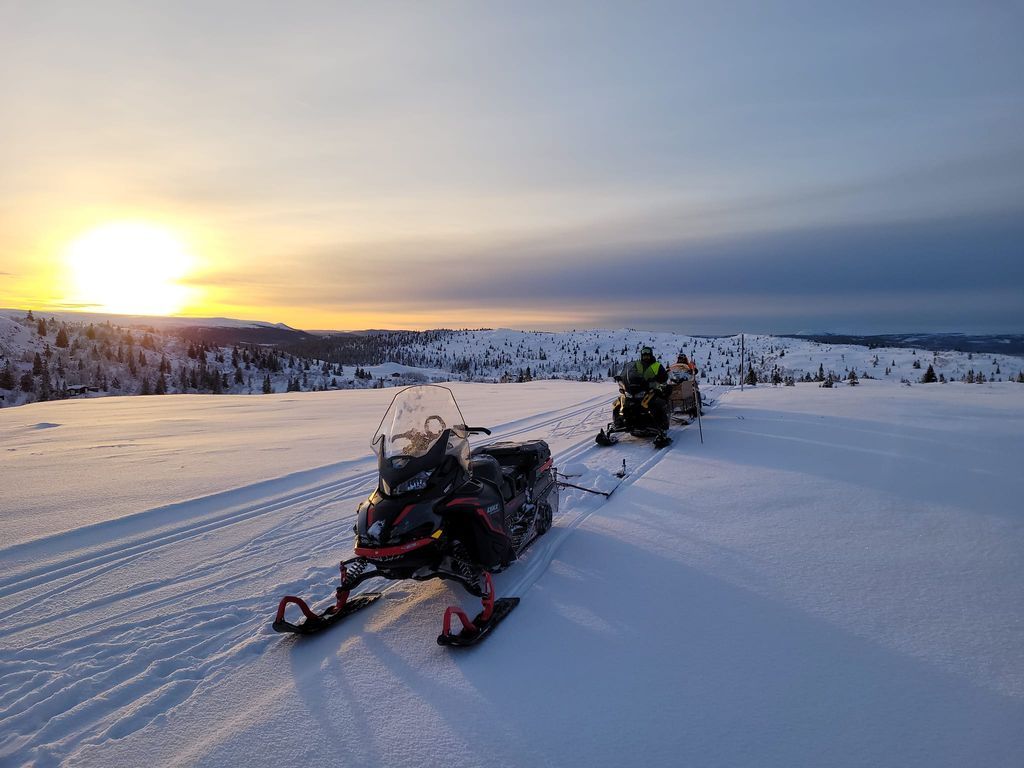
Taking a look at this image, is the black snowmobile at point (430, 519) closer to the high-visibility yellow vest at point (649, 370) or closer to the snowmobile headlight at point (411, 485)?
the snowmobile headlight at point (411, 485)

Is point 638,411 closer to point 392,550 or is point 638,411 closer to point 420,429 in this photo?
point 420,429

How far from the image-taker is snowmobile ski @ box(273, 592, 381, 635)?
142 inches

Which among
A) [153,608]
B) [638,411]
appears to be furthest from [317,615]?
[638,411]

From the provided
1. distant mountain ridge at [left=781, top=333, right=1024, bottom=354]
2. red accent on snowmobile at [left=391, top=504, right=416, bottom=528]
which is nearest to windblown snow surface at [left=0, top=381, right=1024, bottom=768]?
red accent on snowmobile at [left=391, top=504, right=416, bottom=528]

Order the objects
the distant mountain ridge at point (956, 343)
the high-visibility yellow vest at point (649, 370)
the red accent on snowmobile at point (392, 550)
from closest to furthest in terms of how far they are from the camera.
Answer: the red accent on snowmobile at point (392, 550) → the high-visibility yellow vest at point (649, 370) → the distant mountain ridge at point (956, 343)

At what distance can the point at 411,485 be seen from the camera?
12.3ft

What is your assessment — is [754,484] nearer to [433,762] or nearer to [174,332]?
[433,762]

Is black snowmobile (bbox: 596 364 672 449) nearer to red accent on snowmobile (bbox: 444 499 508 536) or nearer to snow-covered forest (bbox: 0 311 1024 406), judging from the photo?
red accent on snowmobile (bbox: 444 499 508 536)

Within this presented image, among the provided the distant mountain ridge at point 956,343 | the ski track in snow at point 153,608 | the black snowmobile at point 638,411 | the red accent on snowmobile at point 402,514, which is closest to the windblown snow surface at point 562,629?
the ski track in snow at point 153,608

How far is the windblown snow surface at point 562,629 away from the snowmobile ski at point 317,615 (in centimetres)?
8

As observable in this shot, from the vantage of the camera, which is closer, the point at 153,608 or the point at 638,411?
the point at 153,608

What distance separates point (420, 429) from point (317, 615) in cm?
153

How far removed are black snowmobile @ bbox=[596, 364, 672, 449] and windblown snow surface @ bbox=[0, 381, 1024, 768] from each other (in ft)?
7.73

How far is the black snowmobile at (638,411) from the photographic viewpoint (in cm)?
999
